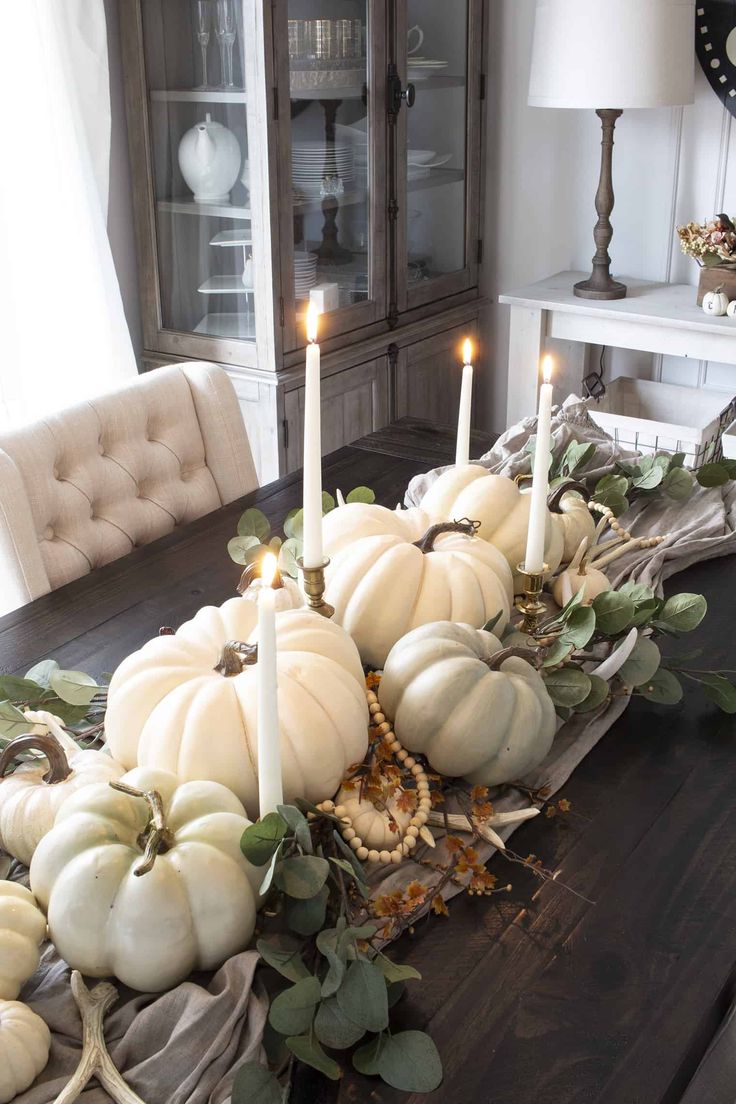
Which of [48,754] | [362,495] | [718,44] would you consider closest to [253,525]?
[362,495]

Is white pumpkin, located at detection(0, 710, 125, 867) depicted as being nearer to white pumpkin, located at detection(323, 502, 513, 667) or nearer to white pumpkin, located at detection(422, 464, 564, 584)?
white pumpkin, located at detection(323, 502, 513, 667)

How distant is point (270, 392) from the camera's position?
265cm

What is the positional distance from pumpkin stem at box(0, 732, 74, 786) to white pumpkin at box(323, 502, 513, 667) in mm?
304

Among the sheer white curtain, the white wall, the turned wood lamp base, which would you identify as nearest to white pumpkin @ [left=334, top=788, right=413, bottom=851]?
the sheer white curtain

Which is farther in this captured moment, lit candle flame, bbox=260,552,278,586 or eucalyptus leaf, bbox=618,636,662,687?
eucalyptus leaf, bbox=618,636,662,687

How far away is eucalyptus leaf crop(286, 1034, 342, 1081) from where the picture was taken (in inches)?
27.2

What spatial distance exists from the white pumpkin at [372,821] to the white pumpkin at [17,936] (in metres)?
0.24

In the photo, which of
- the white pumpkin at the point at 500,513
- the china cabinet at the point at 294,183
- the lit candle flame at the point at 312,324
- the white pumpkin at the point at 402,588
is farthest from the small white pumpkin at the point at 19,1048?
the china cabinet at the point at 294,183

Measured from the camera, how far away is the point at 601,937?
0.84 meters

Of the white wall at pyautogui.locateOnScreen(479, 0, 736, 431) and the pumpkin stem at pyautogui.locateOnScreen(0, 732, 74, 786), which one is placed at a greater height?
the white wall at pyautogui.locateOnScreen(479, 0, 736, 431)

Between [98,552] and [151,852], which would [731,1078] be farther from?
[98,552]

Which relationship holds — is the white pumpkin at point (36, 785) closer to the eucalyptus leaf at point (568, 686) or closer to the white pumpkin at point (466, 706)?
the white pumpkin at point (466, 706)

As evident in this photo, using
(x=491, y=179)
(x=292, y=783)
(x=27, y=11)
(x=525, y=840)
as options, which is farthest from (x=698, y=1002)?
(x=491, y=179)

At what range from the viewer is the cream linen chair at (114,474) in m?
1.47
